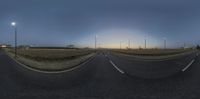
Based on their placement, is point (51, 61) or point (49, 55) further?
point (49, 55)

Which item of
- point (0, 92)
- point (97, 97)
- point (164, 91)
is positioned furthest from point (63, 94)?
point (164, 91)

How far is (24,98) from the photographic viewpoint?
38.6 ft

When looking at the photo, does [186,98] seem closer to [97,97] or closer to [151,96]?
[151,96]

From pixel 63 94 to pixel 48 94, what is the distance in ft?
1.84

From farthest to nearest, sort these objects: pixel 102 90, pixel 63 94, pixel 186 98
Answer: pixel 102 90, pixel 63 94, pixel 186 98

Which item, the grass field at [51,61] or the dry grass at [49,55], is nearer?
the grass field at [51,61]

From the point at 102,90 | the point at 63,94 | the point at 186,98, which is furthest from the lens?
the point at 102,90

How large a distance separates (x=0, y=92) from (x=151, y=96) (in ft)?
18.9

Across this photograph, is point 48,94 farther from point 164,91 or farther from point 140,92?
point 164,91

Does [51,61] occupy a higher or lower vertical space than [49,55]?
lower

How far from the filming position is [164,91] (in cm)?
1371

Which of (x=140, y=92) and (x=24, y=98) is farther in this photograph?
(x=140, y=92)

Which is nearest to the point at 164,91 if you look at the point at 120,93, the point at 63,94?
the point at 120,93

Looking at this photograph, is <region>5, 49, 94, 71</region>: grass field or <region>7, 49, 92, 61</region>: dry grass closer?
<region>5, 49, 94, 71</region>: grass field
